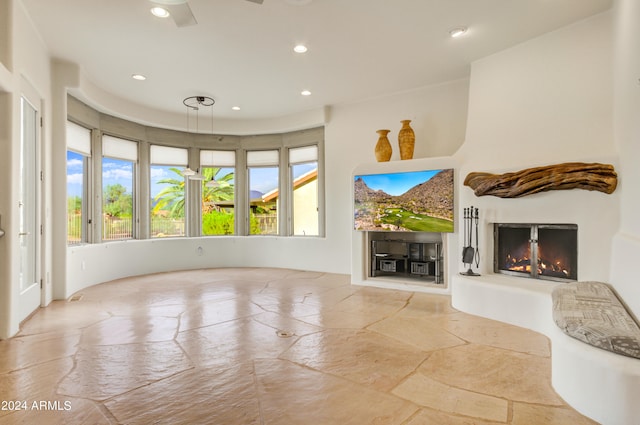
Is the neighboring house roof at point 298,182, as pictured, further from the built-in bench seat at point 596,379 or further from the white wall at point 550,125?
the built-in bench seat at point 596,379

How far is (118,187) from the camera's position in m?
6.49

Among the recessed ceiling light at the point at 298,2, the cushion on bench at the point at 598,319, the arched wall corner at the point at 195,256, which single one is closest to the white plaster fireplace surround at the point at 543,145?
the cushion on bench at the point at 598,319

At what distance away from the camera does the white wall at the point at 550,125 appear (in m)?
3.56

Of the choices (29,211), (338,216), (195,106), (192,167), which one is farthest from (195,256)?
(29,211)

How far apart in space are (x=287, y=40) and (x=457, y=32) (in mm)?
1905

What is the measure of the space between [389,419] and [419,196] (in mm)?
3609

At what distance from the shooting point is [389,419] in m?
1.97

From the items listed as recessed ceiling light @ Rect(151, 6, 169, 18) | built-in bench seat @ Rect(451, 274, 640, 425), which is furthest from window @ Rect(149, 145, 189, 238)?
built-in bench seat @ Rect(451, 274, 640, 425)

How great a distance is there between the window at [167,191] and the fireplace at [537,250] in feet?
19.5

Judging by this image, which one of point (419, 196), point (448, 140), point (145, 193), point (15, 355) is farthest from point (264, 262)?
point (15, 355)

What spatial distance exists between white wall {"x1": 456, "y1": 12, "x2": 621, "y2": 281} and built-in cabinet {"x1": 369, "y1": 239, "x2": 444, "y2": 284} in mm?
997

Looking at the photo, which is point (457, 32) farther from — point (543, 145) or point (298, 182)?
point (298, 182)

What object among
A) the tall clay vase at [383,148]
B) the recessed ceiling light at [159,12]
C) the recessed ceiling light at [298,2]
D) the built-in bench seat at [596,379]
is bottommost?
the built-in bench seat at [596,379]

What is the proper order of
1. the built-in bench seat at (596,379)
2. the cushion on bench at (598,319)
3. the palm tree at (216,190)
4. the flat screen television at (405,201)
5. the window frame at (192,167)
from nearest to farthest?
the built-in bench seat at (596,379) < the cushion on bench at (598,319) < the flat screen television at (405,201) < the window frame at (192,167) < the palm tree at (216,190)
